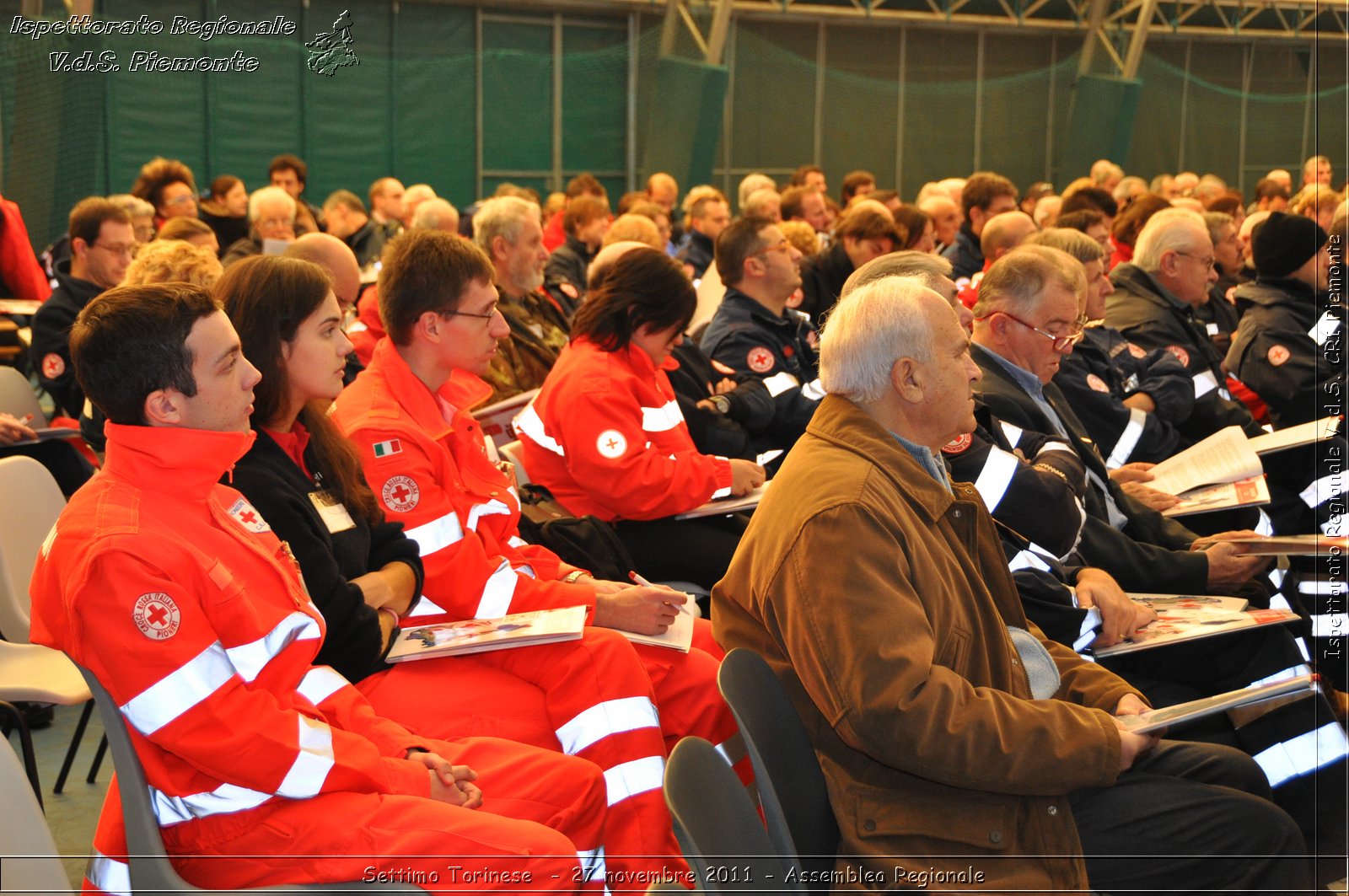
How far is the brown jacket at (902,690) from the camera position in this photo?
6.12ft

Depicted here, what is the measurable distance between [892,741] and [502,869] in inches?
24.9

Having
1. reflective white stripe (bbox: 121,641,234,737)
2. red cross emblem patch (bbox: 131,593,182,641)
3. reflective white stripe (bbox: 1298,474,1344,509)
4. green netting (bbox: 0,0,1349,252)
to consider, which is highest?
green netting (bbox: 0,0,1349,252)

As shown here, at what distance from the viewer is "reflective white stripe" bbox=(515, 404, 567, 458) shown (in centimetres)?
369

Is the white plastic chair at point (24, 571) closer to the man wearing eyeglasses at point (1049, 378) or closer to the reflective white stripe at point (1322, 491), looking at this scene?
the man wearing eyeglasses at point (1049, 378)

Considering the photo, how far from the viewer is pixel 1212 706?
6.44ft

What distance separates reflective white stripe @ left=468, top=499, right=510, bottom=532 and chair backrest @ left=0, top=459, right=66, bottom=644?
1.18 meters

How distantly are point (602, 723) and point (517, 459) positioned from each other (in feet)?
4.89

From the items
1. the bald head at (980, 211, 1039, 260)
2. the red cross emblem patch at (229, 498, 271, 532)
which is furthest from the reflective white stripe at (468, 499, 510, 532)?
the bald head at (980, 211, 1039, 260)

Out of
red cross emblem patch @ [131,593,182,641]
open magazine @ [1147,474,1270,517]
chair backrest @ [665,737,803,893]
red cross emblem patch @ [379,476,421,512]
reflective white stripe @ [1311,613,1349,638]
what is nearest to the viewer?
chair backrest @ [665,737,803,893]

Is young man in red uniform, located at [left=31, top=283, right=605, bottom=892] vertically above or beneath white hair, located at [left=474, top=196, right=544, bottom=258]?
beneath

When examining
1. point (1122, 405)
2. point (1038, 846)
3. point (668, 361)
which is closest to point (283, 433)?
point (1038, 846)

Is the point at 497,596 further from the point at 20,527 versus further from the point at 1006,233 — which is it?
the point at 1006,233

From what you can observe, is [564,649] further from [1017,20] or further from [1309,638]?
[1017,20]

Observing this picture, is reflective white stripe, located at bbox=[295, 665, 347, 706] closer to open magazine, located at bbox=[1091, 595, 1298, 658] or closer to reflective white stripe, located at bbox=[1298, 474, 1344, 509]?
open magazine, located at bbox=[1091, 595, 1298, 658]
